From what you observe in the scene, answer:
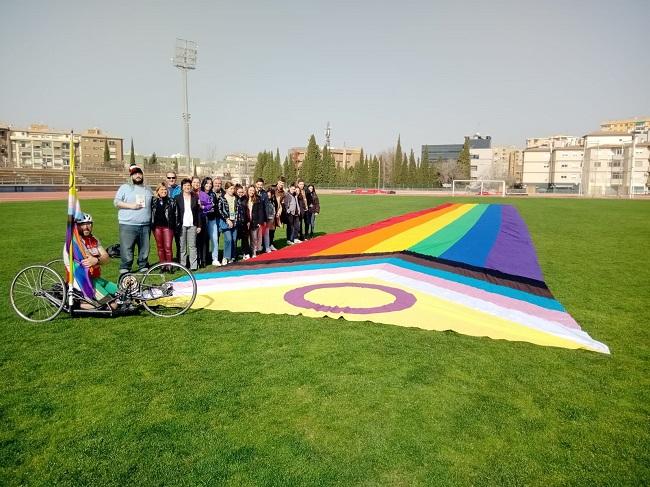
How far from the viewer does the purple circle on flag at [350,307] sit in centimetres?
658

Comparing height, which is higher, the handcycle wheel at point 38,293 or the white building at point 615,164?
the white building at point 615,164

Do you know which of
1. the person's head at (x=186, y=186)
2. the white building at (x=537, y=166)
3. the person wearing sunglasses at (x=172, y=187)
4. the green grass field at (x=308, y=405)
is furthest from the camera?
the white building at (x=537, y=166)

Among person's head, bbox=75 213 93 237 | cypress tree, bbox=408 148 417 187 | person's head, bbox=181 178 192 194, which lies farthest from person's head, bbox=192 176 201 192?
cypress tree, bbox=408 148 417 187

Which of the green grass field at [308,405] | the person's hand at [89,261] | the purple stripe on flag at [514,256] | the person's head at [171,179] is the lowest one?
the green grass field at [308,405]

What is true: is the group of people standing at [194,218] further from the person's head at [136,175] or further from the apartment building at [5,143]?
the apartment building at [5,143]

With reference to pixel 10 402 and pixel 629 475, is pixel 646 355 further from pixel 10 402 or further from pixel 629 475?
pixel 10 402

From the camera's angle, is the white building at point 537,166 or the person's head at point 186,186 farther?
the white building at point 537,166

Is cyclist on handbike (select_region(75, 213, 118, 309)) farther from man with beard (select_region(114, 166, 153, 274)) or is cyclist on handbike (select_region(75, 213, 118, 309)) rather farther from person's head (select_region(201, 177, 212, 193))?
person's head (select_region(201, 177, 212, 193))

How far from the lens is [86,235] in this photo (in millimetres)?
6094

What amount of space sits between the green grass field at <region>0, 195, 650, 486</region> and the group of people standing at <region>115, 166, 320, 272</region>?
221cm

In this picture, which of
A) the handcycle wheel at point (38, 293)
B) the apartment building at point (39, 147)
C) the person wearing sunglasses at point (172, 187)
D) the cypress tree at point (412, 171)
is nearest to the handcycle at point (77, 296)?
the handcycle wheel at point (38, 293)

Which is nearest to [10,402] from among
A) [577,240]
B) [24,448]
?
[24,448]

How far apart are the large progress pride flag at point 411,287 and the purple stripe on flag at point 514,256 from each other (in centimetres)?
3

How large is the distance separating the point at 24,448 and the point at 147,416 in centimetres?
80
